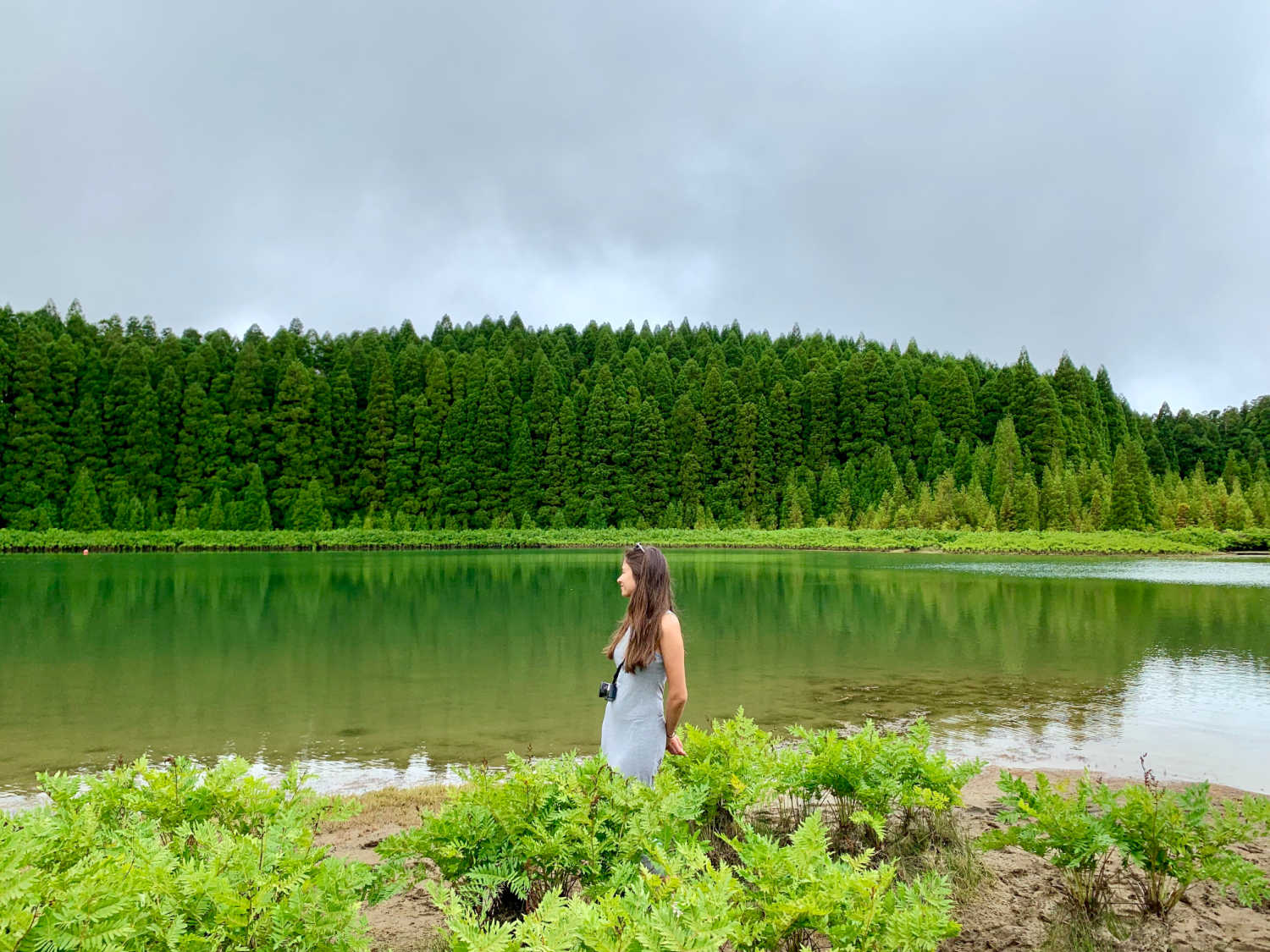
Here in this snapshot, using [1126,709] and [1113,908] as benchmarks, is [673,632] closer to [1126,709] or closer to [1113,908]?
[1113,908]

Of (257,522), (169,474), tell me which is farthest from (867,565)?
(169,474)

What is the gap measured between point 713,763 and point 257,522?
215 feet

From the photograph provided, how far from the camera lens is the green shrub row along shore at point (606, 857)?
241 cm

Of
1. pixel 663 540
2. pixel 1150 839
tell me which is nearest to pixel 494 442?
pixel 663 540

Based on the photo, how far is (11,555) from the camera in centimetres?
4759

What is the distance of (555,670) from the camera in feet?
39.6

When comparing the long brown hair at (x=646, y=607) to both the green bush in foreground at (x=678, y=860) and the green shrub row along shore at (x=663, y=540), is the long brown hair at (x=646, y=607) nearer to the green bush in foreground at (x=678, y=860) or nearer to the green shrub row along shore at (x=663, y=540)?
the green bush in foreground at (x=678, y=860)

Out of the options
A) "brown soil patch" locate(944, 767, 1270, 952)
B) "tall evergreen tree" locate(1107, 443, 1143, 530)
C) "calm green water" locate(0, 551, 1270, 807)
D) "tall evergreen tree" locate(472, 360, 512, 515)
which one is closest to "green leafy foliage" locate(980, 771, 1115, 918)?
"brown soil patch" locate(944, 767, 1270, 952)

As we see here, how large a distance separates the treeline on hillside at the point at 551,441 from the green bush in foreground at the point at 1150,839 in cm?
5970

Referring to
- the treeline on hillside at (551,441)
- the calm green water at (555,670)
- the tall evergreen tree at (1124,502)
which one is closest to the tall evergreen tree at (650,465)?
the treeline on hillside at (551,441)

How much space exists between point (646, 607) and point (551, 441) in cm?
7139

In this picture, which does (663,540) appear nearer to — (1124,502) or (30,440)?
(1124,502)

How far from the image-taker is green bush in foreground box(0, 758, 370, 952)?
225cm

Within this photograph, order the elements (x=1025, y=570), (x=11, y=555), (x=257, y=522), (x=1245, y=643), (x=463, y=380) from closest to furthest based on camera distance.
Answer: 1. (x=1245, y=643)
2. (x=1025, y=570)
3. (x=11, y=555)
4. (x=257, y=522)
5. (x=463, y=380)
